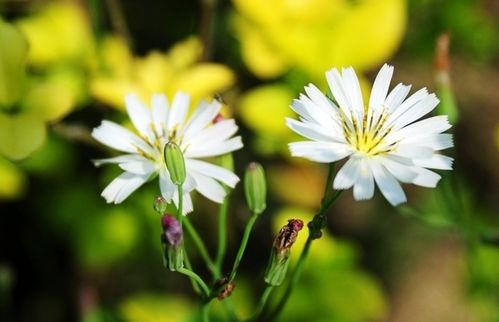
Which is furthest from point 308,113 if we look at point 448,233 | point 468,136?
point 468,136

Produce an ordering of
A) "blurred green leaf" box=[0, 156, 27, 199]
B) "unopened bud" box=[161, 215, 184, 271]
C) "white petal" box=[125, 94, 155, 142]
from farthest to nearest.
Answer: "blurred green leaf" box=[0, 156, 27, 199]
"white petal" box=[125, 94, 155, 142]
"unopened bud" box=[161, 215, 184, 271]

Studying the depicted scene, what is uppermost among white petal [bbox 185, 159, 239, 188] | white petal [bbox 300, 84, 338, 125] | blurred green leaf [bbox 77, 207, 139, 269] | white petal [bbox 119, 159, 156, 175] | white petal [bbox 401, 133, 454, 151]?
white petal [bbox 300, 84, 338, 125]

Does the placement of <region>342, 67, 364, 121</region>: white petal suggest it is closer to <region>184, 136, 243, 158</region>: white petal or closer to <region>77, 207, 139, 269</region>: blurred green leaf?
<region>184, 136, 243, 158</region>: white petal

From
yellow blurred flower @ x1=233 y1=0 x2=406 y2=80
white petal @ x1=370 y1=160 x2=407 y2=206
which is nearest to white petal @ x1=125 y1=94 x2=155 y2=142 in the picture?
white petal @ x1=370 y1=160 x2=407 y2=206

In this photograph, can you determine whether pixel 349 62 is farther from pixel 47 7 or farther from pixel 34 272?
pixel 34 272

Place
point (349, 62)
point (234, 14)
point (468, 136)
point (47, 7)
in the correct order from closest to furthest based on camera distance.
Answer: point (349, 62), point (47, 7), point (234, 14), point (468, 136)

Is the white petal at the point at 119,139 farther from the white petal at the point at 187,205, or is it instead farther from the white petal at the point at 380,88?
the white petal at the point at 380,88

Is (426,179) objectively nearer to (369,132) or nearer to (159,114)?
(369,132)

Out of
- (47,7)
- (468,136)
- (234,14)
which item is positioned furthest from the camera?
(468,136)
